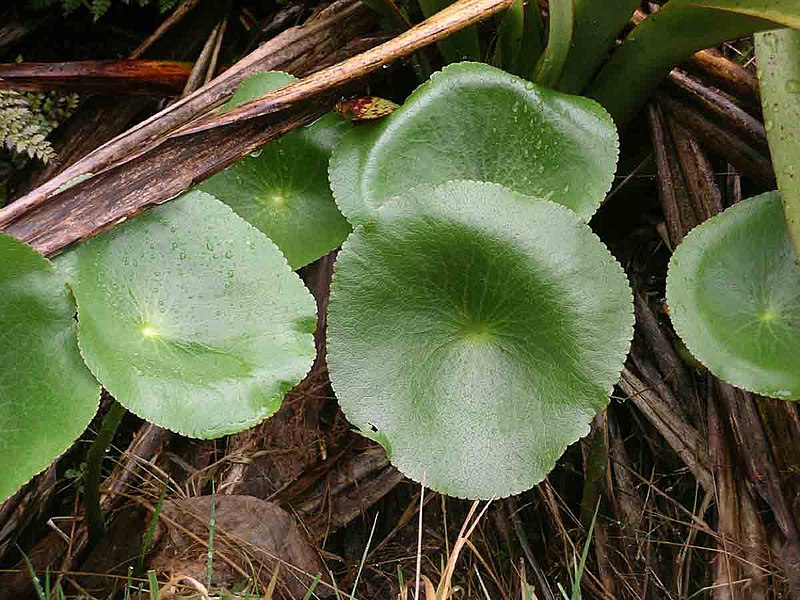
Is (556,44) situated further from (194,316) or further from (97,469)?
(97,469)

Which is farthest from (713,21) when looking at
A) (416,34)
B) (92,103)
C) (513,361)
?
(92,103)

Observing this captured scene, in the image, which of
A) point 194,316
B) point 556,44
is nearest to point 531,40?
point 556,44

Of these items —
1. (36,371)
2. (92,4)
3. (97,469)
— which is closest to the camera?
(36,371)

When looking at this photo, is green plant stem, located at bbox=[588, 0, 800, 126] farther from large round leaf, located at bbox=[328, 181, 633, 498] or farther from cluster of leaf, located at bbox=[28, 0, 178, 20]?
cluster of leaf, located at bbox=[28, 0, 178, 20]

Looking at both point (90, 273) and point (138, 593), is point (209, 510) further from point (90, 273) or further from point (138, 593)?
point (90, 273)

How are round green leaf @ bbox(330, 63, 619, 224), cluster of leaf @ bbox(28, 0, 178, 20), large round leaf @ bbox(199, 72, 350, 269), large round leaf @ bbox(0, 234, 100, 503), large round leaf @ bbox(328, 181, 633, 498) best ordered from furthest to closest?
cluster of leaf @ bbox(28, 0, 178, 20) → large round leaf @ bbox(199, 72, 350, 269) → round green leaf @ bbox(330, 63, 619, 224) → large round leaf @ bbox(328, 181, 633, 498) → large round leaf @ bbox(0, 234, 100, 503)

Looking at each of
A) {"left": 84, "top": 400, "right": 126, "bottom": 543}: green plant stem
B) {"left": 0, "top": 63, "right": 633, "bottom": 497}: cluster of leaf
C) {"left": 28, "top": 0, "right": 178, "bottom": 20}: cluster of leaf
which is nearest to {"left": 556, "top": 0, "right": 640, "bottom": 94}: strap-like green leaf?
{"left": 0, "top": 63, "right": 633, "bottom": 497}: cluster of leaf
